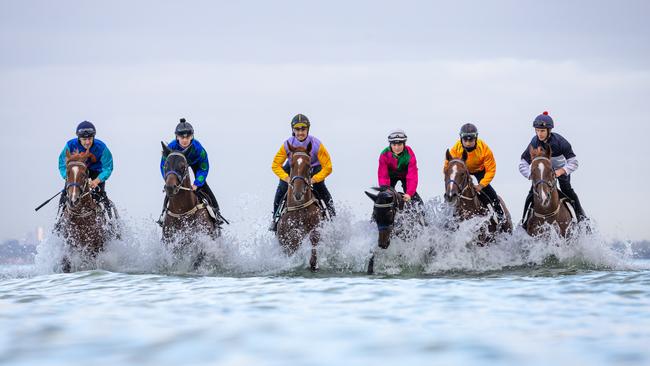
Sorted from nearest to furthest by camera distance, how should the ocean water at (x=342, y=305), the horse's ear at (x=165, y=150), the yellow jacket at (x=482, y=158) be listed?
the ocean water at (x=342, y=305), the horse's ear at (x=165, y=150), the yellow jacket at (x=482, y=158)

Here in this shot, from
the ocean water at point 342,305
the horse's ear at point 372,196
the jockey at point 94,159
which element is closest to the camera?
the ocean water at point 342,305

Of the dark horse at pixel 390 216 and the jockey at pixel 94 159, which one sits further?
the jockey at pixel 94 159

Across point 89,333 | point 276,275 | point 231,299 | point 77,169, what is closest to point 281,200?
point 276,275

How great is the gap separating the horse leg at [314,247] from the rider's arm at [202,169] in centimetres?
223

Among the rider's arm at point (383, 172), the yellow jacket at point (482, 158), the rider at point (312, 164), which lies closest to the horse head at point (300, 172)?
the rider at point (312, 164)

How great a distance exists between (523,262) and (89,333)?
9512mm

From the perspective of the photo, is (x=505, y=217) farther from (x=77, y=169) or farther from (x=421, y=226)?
(x=77, y=169)

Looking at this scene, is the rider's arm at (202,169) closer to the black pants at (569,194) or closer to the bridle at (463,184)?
the bridle at (463,184)

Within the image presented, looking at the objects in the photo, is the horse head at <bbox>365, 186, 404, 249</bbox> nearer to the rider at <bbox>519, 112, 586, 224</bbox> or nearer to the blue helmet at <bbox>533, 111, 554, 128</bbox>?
the rider at <bbox>519, 112, 586, 224</bbox>

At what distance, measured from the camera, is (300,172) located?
552 inches

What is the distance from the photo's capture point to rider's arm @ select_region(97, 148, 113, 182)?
15188 millimetres

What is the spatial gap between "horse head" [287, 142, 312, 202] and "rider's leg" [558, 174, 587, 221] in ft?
14.8

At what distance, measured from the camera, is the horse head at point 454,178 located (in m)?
13.8

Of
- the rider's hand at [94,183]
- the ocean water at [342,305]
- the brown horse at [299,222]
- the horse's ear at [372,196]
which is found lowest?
the ocean water at [342,305]
